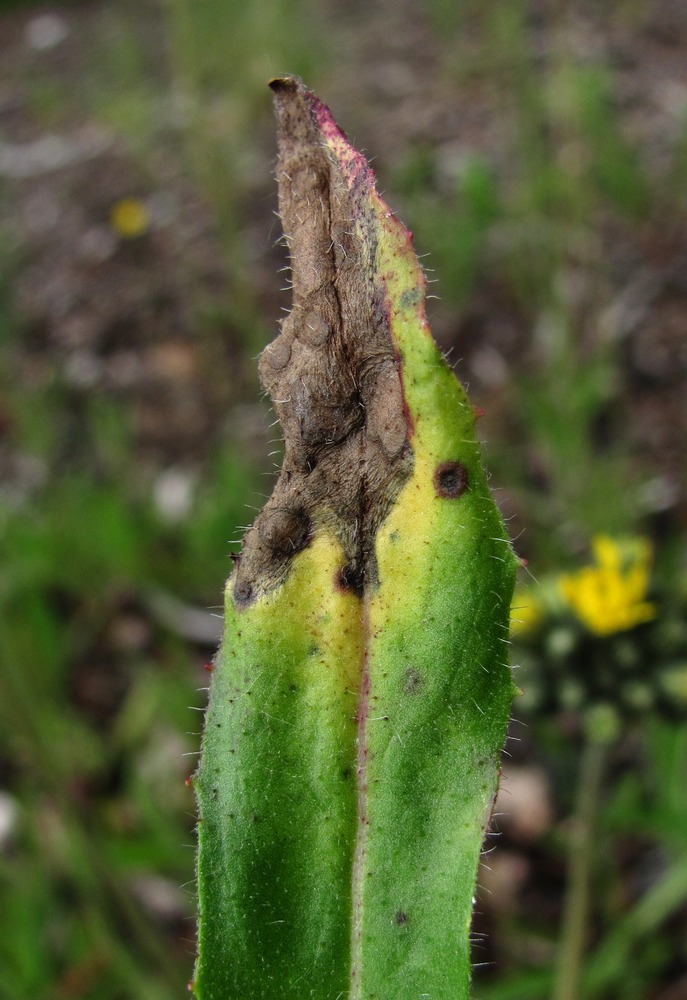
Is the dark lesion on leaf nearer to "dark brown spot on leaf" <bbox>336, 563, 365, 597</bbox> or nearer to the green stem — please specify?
"dark brown spot on leaf" <bbox>336, 563, 365, 597</bbox>

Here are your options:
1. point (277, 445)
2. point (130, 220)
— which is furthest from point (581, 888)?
point (130, 220)

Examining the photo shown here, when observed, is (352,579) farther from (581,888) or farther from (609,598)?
(609,598)

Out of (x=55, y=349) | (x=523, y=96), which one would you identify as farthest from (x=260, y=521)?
(x=55, y=349)

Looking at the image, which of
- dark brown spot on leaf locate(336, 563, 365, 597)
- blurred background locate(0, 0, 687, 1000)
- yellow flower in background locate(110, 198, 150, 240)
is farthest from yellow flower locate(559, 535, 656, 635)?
yellow flower in background locate(110, 198, 150, 240)

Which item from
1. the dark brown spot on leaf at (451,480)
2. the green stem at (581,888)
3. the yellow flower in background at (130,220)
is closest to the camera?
the dark brown spot on leaf at (451,480)

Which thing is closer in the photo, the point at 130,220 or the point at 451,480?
the point at 451,480

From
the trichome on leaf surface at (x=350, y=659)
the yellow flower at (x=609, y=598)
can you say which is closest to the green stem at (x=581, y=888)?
the yellow flower at (x=609, y=598)

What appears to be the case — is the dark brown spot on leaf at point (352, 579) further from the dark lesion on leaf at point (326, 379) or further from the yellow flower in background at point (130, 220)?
the yellow flower in background at point (130, 220)
